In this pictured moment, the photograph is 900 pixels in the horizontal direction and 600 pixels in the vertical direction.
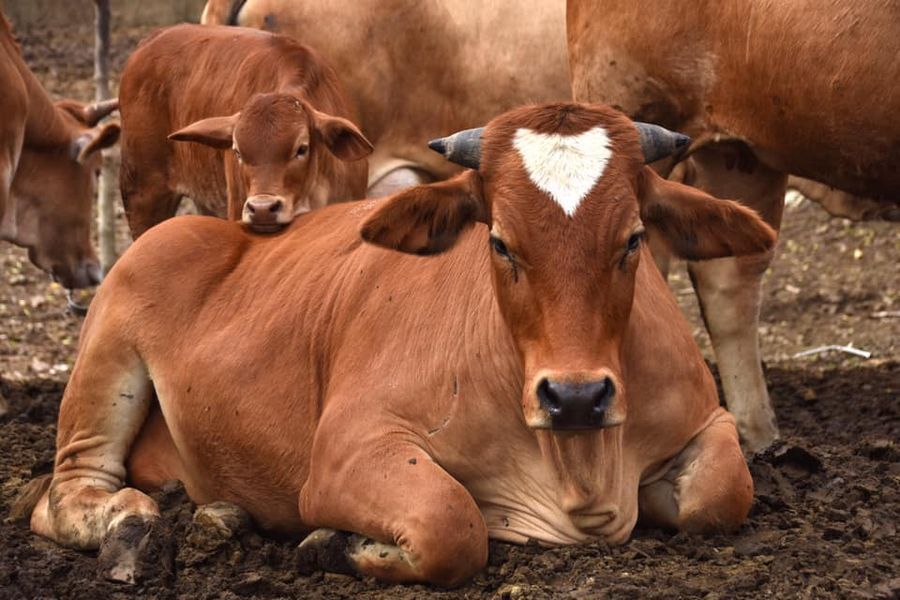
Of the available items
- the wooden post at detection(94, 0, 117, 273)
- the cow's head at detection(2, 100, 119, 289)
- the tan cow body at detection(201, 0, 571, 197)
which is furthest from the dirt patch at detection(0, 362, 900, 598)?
the wooden post at detection(94, 0, 117, 273)

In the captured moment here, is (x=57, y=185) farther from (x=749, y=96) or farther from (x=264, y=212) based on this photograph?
(x=749, y=96)

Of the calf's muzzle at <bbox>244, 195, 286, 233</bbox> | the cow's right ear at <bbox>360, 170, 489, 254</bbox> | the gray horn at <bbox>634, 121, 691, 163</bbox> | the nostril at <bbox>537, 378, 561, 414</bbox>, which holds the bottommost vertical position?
the calf's muzzle at <bbox>244, 195, 286, 233</bbox>

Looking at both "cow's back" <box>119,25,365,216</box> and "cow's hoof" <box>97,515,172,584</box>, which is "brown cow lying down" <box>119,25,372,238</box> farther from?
"cow's hoof" <box>97,515,172,584</box>

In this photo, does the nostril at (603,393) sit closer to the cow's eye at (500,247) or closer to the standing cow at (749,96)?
the cow's eye at (500,247)

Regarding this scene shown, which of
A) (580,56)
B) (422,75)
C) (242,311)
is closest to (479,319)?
(242,311)

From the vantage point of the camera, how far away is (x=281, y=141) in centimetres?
804

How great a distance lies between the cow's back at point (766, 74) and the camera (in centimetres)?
691

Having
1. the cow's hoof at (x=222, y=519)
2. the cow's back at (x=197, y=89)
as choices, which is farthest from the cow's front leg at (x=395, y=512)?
the cow's back at (x=197, y=89)

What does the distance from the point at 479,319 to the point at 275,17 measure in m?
5.04

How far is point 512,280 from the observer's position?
5.27 m

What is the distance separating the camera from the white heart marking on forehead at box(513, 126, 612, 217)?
514 cm

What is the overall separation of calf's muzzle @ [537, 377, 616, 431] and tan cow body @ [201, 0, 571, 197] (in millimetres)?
5063

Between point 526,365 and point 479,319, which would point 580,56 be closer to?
point 479,319

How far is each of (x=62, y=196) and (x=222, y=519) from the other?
6140 mm
